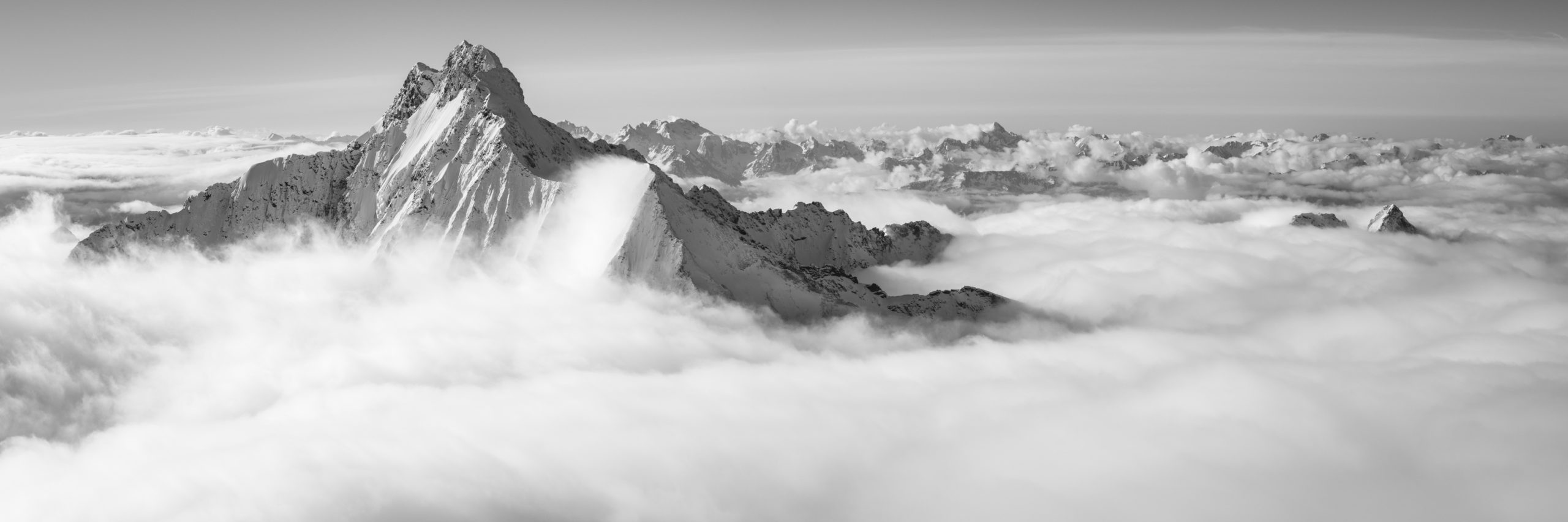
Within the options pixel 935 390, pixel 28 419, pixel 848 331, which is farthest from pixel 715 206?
pixel 28 419

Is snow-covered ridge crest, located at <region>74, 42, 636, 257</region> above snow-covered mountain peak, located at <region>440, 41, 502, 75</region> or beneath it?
beneath

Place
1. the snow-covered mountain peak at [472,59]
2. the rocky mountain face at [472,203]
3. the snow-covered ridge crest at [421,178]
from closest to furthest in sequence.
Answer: the rocky mountain face at [472,203], the snow-covered ridge crest at [421,178], the snow-covered mountain peak at [472,59]

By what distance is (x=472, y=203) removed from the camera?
173 meters

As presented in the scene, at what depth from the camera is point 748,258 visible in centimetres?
18412

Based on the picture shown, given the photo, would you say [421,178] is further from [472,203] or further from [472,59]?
[472,59]

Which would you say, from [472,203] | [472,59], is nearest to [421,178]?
[472,203]

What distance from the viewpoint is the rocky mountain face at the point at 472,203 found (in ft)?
566

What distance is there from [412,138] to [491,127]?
24.1 metres

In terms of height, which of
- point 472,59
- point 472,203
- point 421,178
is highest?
point 472,59

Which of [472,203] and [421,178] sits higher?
[421,178]

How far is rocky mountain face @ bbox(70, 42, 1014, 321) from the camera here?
17238cm

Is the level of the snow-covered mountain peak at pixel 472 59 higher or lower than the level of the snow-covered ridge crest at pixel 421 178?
higher

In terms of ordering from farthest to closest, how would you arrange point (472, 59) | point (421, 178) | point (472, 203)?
1. point (472, 59)
2. point (421, 178)
3. point (472, 203)

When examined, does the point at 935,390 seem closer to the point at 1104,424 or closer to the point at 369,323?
the point at 1104,424
